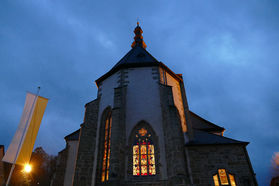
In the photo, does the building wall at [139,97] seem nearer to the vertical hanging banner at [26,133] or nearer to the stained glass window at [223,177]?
the stained glass window at [223,177]

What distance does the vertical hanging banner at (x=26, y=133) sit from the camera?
5852 millimetres

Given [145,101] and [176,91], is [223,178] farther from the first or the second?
[176,91]

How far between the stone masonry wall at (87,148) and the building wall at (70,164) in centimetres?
400

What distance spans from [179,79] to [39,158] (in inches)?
1220

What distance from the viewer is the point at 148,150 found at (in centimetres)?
922

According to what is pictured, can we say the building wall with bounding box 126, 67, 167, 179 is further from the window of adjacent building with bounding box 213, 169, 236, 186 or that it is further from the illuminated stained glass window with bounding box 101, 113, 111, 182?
the window of adjacent building with bounding box 213, 169, 236, 186

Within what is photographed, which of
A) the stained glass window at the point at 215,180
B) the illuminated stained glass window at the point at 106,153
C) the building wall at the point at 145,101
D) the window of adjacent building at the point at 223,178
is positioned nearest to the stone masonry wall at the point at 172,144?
the building wall at the point at 145,101

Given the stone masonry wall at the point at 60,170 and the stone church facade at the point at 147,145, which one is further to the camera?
the stone masonry wall at the point at 60,170

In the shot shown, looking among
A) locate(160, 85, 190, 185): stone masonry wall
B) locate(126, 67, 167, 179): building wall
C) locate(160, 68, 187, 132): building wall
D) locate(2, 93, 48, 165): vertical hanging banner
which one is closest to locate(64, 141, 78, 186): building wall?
locate(126, 67, 167, 179): building wall

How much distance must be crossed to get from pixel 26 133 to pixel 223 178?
353 inches

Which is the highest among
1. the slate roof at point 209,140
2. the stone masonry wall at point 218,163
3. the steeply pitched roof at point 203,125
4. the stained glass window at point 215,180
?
the steeply pitched roof at point 203,125

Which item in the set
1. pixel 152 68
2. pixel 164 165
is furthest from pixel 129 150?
pixel 152 68

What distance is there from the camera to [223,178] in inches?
351

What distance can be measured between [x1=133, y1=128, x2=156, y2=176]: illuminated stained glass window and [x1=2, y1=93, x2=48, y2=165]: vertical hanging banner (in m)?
4.74
